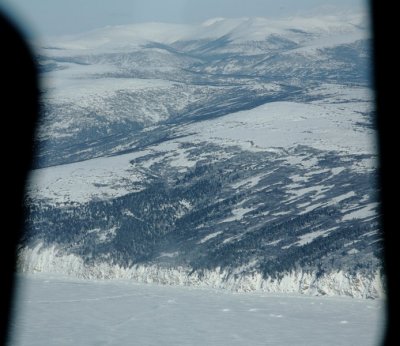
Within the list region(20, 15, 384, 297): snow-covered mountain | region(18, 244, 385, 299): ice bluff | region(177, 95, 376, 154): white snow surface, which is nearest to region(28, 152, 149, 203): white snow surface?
region(20, 15, 384, 297): snow-covered mountain

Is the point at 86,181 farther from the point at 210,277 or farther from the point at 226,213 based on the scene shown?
the point at 210,277

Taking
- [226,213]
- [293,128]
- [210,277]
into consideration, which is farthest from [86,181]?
[293,128]

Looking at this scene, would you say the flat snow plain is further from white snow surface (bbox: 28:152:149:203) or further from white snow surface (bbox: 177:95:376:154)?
white snow surface (bbox: 177:95:376:154)

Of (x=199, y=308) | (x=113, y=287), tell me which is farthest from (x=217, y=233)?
(x=199, y=308)

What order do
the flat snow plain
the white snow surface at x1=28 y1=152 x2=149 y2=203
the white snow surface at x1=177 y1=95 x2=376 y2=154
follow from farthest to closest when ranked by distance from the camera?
the white snow surface at x1=177 y1=95 x2=376 y2=154 → the white snow surface at x1=28 y1=152 x2=149 y2=203 → the flat snow plain

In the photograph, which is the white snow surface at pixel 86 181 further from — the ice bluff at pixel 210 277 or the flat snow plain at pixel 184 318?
the flat snow plain at pixel 184 318

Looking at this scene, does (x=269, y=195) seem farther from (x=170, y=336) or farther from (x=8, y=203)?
(x=170, y=336)
